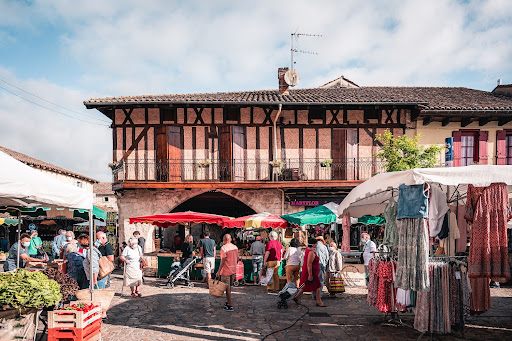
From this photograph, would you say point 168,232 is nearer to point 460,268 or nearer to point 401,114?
point 401,114

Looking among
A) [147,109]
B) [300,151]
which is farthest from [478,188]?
[147,109]

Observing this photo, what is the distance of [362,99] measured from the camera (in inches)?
703

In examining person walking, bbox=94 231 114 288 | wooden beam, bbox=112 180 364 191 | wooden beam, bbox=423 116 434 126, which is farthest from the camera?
wooden beam, bbox=423 116 434 126

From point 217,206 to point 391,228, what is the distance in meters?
17.5

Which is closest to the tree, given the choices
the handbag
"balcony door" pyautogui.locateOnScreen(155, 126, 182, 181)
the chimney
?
the chimney

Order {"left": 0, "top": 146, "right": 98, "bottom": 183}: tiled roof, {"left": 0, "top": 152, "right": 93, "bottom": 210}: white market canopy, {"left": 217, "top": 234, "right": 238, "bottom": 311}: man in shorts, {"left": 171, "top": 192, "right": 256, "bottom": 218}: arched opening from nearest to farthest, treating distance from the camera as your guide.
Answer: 1. {"left": 0, "top": 152, "right": 93, "bottom": 210}: white market canopy
2. {"left": 217, "top": 234, "right": 238, "bottom": 311}: man in shorts
3. {"left": 171, "top": 192, "right": 256, "bottom": 218}: arched opening
4. {"left": 0, "top": 146, "right": 98, "bottom": 183}: tiled roof

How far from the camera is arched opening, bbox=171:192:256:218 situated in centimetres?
2242

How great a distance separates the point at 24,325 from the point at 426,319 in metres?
5.79

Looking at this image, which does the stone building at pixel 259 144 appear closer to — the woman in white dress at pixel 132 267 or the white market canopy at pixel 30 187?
the woman in white dress at pixel 132 267

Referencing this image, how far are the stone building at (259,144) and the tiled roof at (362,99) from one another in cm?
10

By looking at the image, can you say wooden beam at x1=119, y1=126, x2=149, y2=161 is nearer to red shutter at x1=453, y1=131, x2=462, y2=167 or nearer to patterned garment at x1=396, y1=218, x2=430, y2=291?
patterned garment at x1=396, y1=218, x2=430, y2=291

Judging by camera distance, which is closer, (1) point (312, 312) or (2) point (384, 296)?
(2) point (384, 296)

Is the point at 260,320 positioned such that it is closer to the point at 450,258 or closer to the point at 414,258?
the point at 414,258

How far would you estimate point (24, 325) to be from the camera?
5.20 meters
